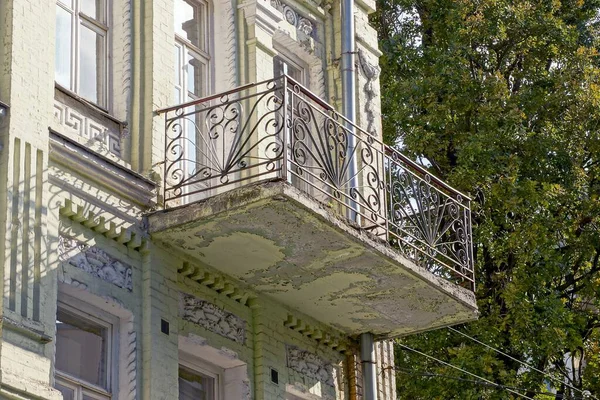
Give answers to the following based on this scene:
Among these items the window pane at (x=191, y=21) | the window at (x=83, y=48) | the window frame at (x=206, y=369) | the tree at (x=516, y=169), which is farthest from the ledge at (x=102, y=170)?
the tree at (x=516, y=169)

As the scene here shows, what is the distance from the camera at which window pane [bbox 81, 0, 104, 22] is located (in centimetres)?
1320

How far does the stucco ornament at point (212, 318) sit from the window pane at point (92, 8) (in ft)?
8.22

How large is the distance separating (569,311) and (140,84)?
352 inches

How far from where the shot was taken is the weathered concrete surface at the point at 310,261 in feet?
40.5

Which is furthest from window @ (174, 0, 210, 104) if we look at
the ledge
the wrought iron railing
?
the ledge

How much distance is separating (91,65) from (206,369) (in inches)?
→ 111

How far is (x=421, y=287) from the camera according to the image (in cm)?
1397

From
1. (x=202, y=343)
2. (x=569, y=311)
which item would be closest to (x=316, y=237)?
(x=202, y=343)

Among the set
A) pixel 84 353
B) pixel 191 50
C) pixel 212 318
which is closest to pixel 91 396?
pixel 84 353

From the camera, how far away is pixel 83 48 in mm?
13055

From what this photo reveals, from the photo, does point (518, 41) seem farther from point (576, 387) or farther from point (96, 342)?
point (96, 342)

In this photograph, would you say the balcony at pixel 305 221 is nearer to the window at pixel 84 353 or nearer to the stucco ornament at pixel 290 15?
the window at pixel 84 353

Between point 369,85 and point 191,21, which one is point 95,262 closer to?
point 191,21

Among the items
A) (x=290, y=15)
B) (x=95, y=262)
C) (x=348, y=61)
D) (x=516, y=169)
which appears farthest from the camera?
(x=516, y=169)
